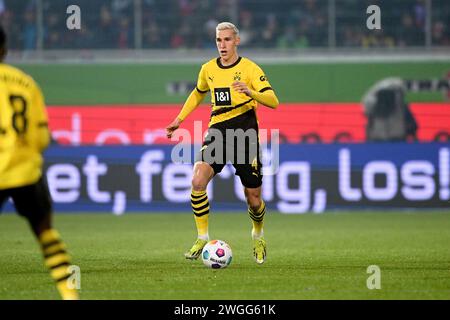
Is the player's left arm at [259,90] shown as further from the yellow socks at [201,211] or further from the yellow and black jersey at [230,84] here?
the yellow socks at [201,211]

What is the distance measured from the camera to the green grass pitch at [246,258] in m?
8.59

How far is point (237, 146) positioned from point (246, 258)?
1.43m

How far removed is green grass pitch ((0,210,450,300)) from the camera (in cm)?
859

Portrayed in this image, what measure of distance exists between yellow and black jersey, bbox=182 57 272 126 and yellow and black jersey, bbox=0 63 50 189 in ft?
13.1

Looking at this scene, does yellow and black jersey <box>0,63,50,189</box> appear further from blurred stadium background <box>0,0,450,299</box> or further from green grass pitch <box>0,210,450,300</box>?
blurred stadium background <box>0,0,450,299</box>

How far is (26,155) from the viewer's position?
7.06 metres

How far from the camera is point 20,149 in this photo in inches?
278

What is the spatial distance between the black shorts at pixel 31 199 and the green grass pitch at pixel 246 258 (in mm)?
1259

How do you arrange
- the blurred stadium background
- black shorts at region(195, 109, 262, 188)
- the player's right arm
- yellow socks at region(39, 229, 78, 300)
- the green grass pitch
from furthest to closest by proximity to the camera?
the blurred stadium background < the player's right arm < black shorts at region(195, 109, 262, 188) < the green grass pitch < yellow socks at region(39, 229, 78, 300)

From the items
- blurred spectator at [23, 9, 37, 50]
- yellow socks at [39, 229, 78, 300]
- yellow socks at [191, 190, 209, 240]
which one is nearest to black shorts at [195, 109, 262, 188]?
yellow socks at [191, 190, 209, 240]

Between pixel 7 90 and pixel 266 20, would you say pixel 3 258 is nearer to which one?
pixel 7 90

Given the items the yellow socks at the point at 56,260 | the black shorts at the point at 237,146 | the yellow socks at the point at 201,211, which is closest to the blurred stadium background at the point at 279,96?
the yellow socks at the point at 201,211

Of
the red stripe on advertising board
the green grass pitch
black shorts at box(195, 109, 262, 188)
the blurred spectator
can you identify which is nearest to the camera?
the green grass pitch
